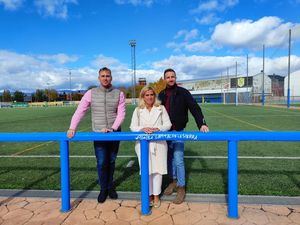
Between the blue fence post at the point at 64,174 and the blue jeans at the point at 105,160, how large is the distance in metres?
0.51

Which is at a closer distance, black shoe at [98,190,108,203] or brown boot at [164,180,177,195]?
black shoe at [98,190,108,203]

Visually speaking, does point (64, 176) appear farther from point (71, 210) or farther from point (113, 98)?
point (113, 98)

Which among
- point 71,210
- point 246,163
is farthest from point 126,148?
point 71,210

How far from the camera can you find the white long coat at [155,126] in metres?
3.91

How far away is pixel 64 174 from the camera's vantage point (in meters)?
3.82

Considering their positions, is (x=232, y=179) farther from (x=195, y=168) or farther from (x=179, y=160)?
(x=195, y=168)

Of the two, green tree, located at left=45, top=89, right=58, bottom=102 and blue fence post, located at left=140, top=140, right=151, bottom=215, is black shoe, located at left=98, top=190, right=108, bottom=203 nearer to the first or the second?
blue fence post, located at left=140, top=140, right=151, bottom=215

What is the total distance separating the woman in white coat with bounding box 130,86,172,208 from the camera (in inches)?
154

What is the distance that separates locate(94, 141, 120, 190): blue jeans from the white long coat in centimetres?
52

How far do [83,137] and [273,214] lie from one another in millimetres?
2528

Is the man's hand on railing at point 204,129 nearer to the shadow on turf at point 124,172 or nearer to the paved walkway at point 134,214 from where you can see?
the paved walkway at point 134,214

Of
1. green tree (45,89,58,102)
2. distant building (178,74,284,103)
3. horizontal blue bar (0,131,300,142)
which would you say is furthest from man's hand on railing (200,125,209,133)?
green tree (45,89,58,102)

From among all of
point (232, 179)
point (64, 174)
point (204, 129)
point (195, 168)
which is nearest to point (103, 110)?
point (64, 174)

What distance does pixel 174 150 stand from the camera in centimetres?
422
